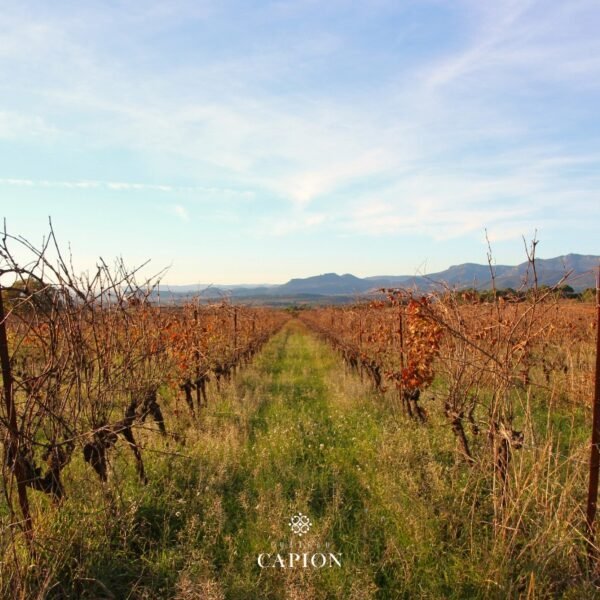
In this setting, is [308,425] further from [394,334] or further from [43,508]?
[43,508]

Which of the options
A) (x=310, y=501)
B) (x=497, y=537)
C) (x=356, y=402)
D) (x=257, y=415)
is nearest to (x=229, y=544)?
(x=310, y=501)

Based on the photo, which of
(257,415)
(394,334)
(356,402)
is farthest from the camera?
(394,334)

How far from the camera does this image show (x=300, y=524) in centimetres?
402

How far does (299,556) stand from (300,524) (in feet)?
1.80

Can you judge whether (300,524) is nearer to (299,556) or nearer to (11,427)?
(299,556)

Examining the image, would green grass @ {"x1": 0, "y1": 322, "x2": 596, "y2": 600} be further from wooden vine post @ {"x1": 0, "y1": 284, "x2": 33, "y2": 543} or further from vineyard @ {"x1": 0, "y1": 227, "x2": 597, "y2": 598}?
wooden vine post @ {"x1": 0, "y1": 284, "x2": 33, "y2": 543}

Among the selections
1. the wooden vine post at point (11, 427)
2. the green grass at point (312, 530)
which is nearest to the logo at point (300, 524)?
the green grass at point (312, 530)

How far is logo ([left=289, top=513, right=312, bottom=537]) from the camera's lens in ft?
12.7

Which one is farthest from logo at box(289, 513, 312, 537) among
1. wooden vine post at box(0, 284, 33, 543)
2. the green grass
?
wooden vine post at box(0, 284, 33, 543)

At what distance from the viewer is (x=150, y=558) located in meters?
3.48

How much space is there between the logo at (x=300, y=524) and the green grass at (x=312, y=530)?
0.07 m

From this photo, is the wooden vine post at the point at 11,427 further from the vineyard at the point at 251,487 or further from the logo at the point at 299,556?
the logo at the point at 299,556

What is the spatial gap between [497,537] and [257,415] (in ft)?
16.7

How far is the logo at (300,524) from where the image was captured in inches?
152
